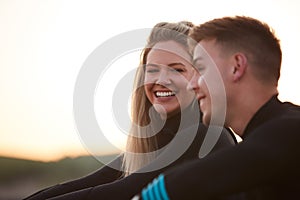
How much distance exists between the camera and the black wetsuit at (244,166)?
1.88 m

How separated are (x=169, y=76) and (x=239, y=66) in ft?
3.60

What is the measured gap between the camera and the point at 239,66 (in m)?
2.28

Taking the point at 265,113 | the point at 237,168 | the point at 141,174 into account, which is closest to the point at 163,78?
the point at 141,174

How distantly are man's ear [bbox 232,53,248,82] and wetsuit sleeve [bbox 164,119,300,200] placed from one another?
0.37 m

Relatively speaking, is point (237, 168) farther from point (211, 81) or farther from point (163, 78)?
point (163, 78)

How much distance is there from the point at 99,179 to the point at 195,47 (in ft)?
4.29

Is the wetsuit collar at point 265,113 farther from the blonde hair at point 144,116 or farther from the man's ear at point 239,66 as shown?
the blonde hair at point 144,116

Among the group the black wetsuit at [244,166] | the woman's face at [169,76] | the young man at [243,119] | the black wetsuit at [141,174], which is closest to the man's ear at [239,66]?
the young man at [243,119]

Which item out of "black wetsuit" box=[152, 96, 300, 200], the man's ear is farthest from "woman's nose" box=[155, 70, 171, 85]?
"black wetsuit" box=[152, 96, 300, 200]

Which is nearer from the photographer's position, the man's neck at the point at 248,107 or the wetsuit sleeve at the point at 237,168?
the wetsuit sleeve at the point at 237,168

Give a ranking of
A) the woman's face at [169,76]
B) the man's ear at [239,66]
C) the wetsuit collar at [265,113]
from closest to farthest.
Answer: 1. the wetsuit collar at [265,113]
2. the man's ear at [239,66]
3. the woman's face at [169,76]

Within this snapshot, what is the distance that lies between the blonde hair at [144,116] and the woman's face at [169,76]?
0.04m

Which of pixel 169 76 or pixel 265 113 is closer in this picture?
pixel 265 113

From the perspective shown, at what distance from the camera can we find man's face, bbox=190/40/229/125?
2.29m
